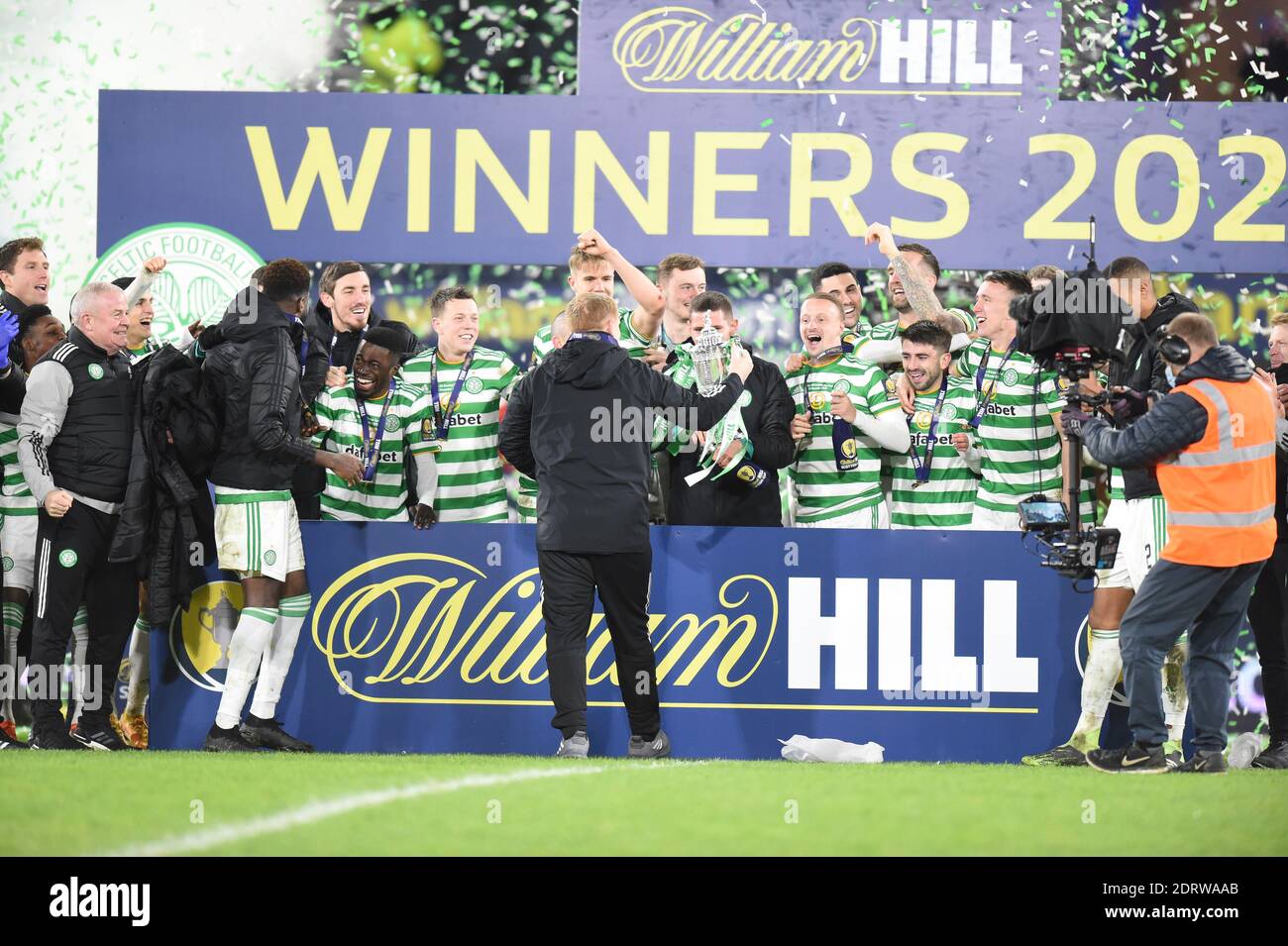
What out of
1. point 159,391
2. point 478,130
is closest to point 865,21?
point 478,130

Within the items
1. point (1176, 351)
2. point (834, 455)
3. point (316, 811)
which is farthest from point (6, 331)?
point (1176, 351)

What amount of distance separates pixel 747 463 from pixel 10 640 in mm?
3401

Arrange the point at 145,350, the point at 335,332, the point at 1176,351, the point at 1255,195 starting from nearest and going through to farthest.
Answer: the point at 1176,351, the point at 335,332, the point at 145,350, the point at 1255,195

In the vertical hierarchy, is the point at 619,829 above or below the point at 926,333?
below

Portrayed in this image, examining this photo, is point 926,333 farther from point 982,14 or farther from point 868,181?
point 982,14

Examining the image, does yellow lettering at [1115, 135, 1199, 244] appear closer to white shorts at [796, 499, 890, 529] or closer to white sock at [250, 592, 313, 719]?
white shorts at [796, 499, 890, 529]

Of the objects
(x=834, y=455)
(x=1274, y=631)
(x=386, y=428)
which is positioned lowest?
(x=1274, y=631)

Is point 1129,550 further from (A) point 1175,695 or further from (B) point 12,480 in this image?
(B) point 12,480

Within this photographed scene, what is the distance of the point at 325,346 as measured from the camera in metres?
7.75

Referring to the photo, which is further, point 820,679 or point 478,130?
point 478,130

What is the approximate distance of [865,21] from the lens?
30.6 ft

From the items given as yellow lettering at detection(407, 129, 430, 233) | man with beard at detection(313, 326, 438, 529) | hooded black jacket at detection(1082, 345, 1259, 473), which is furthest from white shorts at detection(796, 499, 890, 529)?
yellow lettering at detection(407, 129, 430, 233)
